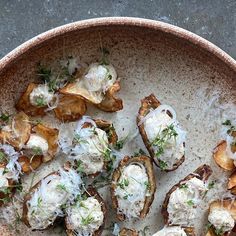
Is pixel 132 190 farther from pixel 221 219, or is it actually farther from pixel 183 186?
pixel 221 219

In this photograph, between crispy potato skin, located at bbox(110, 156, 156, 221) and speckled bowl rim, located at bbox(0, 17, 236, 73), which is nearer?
speckled bowl rim, located at bbox(0, 17, 236, 73)

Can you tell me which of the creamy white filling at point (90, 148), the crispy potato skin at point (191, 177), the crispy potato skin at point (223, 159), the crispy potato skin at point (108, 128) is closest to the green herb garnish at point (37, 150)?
the creamy white filling at point (90, 148)

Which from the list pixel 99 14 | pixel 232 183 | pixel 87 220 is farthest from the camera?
pixel 99 14

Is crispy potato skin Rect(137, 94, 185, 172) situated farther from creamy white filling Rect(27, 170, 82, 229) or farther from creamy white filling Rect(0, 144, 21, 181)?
creamy white filling Rect(0, 144, 21, 181)

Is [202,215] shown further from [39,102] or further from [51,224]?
[39,102]

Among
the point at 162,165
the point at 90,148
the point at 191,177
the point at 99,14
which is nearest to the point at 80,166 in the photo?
the point at 90,148

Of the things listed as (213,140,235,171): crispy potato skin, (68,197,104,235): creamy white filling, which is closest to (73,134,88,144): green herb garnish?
(68,197,104,235): creamy white filling
